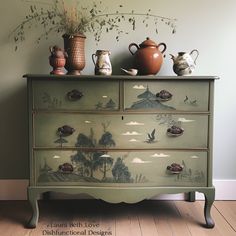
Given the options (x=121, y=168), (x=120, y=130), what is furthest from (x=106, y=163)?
(x=120, y=130)

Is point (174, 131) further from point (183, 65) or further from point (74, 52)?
point (74, 52)

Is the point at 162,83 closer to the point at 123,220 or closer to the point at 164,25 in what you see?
the point at 164,25

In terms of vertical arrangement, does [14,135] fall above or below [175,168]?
above

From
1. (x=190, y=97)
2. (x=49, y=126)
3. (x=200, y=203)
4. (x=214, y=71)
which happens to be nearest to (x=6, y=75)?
(x=49, y=126)

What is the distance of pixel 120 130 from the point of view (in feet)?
6.48

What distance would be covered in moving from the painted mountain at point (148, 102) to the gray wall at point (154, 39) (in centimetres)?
47

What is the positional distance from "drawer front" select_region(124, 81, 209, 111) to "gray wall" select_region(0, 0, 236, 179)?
1.48ft

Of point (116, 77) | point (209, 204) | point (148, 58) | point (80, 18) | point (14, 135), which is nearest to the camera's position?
point (116, 77)

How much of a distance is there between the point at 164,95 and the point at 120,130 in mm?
319

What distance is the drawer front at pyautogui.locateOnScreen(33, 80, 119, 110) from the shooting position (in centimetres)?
195

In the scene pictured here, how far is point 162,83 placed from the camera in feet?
6.44

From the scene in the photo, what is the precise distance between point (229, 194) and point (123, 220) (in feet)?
2.76

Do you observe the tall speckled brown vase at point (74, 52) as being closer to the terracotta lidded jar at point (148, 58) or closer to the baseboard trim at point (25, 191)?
the terracotta lidded jar at point (148, 58)

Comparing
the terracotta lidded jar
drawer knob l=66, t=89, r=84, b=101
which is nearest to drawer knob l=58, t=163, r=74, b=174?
drawer knob l=66, t=89, r=84, b=101
